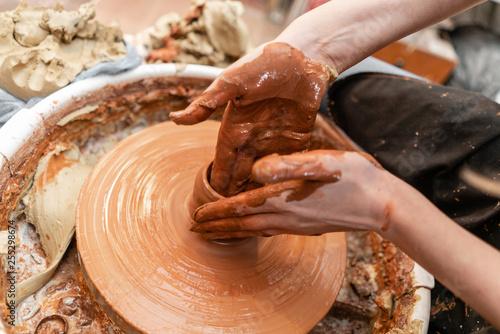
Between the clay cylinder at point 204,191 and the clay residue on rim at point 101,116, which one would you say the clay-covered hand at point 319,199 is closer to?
the clay cylinder at point 204,191

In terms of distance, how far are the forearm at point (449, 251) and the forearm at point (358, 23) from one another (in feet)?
2.35

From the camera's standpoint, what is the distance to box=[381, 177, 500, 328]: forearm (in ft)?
3.34

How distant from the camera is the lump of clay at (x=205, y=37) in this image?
242 cm

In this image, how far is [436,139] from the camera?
179 centimetres

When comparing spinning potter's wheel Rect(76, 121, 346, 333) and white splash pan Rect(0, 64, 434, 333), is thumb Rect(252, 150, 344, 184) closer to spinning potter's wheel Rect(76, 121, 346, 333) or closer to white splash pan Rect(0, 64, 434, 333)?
spinning potter's wheel Rect(76, 121, 346, 333)

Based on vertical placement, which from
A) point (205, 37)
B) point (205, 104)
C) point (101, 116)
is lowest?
point (101, 116)

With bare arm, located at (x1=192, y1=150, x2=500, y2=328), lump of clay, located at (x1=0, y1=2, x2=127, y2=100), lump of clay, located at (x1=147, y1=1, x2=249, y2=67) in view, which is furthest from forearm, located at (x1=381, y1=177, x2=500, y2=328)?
lump of clay, located at (x1=147, y1=1, x2=249, y2=67)

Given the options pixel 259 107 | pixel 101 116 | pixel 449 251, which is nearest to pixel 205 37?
pixel 101 116

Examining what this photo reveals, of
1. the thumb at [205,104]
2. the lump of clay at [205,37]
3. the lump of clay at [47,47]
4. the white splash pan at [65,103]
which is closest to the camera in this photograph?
the thumb at [205,104]

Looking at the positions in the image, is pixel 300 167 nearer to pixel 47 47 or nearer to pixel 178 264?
pixel 178 264

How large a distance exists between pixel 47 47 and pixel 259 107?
3.82 feet

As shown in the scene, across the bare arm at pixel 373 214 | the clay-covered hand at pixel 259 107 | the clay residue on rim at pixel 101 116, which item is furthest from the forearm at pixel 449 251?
the clay residue on rim at pixel 101 116

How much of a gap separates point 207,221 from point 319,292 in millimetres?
547

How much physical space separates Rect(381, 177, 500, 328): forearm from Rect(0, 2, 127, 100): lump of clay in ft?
5.19
